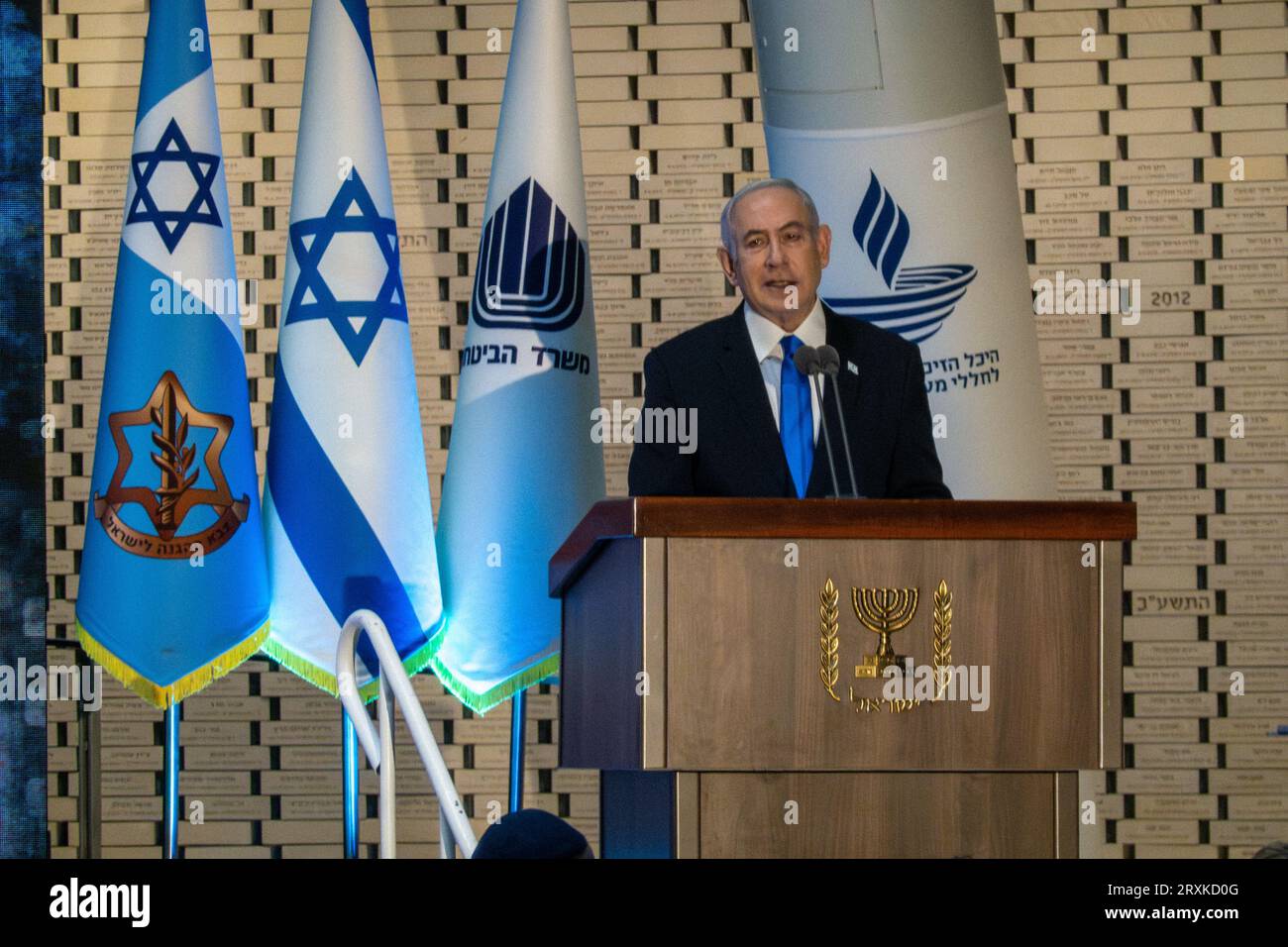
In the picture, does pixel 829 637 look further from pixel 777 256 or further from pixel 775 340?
pixel 777 256

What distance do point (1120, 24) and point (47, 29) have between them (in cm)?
394

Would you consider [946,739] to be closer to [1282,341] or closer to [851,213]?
[851,213]

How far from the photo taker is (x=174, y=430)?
4637 millimetres

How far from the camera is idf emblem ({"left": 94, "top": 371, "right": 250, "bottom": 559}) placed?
181 inches

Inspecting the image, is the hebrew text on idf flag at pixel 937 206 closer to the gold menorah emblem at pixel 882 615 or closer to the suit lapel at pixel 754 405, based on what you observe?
the suit lapel at pixel 754 405

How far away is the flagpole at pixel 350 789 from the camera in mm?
4410

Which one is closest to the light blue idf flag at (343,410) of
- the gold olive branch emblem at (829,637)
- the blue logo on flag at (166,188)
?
the blue logo on flag at (166,188)

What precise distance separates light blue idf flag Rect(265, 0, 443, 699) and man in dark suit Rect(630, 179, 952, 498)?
5.00ft

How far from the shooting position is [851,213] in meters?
4.25

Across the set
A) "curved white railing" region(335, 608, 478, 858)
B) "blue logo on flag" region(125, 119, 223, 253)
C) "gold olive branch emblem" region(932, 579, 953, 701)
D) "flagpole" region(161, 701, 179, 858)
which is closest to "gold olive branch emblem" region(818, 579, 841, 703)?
"gold olive branch emblem" region(932, 579, 953, 701)

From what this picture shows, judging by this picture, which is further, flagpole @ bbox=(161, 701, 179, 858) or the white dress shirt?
flagpole @ bbox=(161, 701, 179, 858)

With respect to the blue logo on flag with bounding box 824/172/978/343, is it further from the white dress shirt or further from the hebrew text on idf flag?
the white dress shirt
